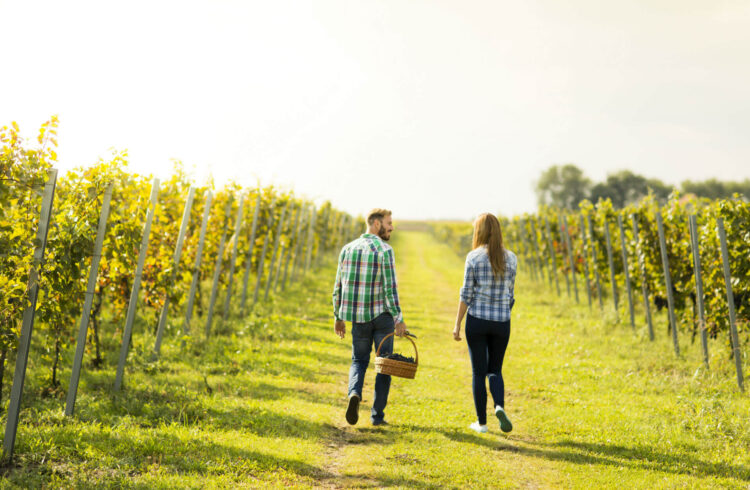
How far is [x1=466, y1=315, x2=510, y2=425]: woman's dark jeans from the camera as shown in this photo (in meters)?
4.93

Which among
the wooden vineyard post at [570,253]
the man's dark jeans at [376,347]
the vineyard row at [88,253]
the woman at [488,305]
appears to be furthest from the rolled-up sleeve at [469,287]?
the wooden vineyard post at [570,253]

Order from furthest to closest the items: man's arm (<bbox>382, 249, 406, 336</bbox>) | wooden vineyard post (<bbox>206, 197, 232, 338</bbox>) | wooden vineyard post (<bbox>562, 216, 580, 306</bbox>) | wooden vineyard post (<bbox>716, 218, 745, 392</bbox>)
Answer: wooden vineyard post (<bbox>562, 216, 580, 306</bbox>) < wooden vineyard post (<bbox>206, 197, 232, 338</bbox>) < wooden vineyard post (<bbox>716, 218, 745, 392</bbox>) < man's arm (<bbox>382, 249, 406, 336</bbox>)

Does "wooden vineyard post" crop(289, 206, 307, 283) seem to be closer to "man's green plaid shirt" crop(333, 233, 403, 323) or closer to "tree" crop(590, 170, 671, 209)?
"man's green plaid shirt" crop(333, 233, 403, 323)

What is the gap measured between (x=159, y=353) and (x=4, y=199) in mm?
3798

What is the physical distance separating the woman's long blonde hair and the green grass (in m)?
1.40

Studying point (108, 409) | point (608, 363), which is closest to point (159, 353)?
point (108, 409)

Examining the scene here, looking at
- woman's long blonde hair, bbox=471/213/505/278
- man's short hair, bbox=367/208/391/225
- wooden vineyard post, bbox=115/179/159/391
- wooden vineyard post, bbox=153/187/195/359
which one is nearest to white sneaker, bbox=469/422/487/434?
woman's long blonde hair, bbox=471/213/505/278

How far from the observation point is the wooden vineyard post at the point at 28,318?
13.3ft

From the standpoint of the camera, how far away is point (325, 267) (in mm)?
22328

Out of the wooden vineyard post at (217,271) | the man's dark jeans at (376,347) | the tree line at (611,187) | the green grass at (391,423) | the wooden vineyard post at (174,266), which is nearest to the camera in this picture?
the green grass at (391,423)

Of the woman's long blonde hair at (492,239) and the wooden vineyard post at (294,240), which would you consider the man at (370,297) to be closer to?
the woman's long blonde hair at (492,239)

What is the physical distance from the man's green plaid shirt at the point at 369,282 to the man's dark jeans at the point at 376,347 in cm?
8

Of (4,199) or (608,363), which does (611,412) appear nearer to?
(608,363)

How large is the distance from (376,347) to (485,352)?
898 mm
